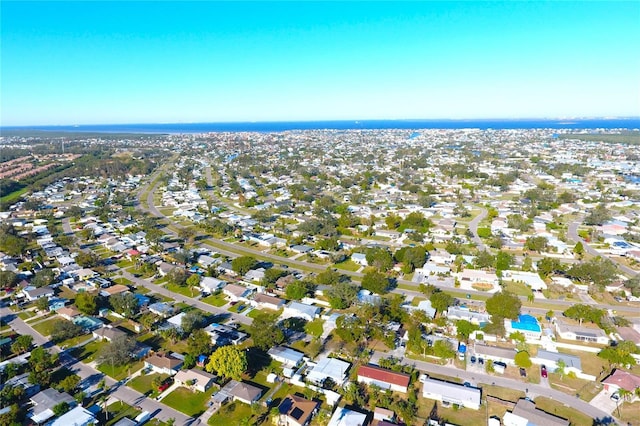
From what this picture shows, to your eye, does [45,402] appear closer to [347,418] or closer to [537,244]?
[347,418]

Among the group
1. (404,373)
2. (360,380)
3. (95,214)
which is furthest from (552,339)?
(95,214)

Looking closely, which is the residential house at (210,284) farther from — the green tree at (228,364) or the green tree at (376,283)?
the green tree at (376,283)

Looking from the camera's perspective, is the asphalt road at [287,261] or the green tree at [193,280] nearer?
the asphalt road at [287,261]

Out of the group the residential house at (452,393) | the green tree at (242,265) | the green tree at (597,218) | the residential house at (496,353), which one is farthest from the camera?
the green tree at (597,218)

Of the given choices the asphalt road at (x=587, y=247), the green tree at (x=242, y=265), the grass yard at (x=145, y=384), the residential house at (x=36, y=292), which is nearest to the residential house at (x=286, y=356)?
the grass yard at (x=145, y=384)

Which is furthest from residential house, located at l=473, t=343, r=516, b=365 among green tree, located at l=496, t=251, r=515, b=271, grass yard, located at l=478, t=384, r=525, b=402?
green tree, located at l=496, t=251, r=515, b=271

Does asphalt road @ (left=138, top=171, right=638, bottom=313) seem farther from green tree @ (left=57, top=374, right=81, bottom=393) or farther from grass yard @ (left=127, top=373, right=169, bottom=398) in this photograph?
green tree @ (left=57, top=374, right=81, bottom=393)

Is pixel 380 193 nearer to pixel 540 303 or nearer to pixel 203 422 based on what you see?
pixel 540 303
